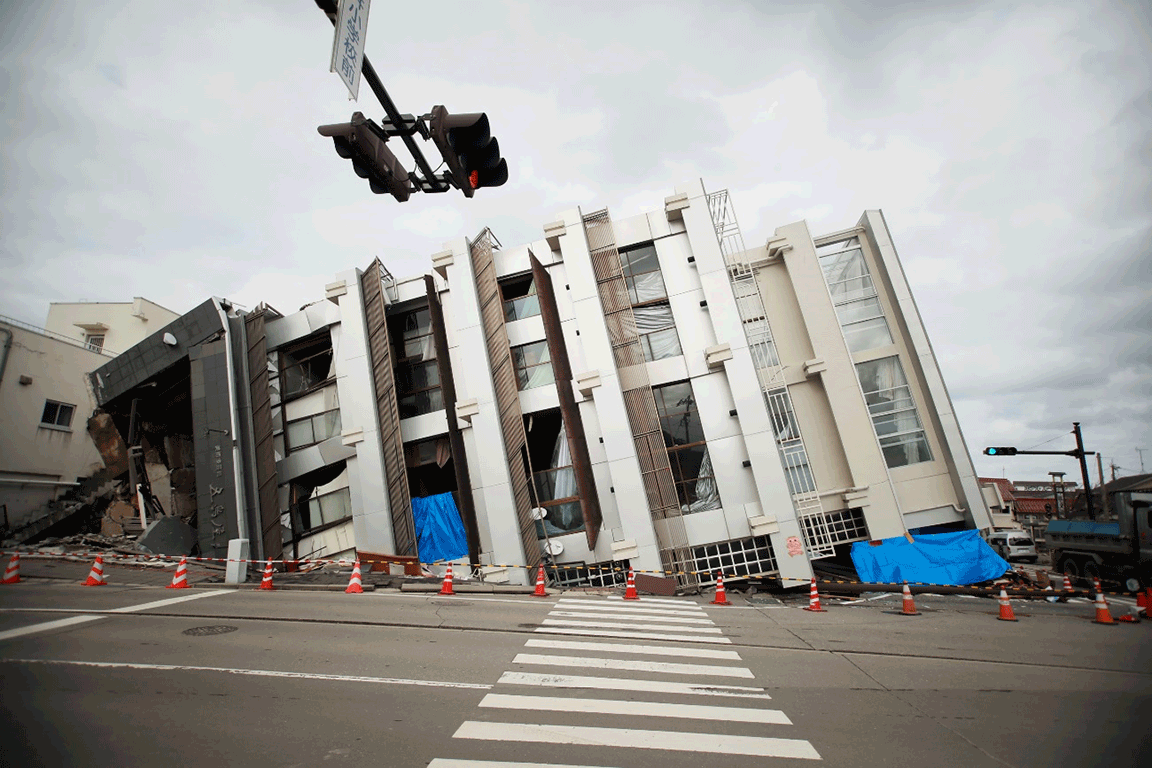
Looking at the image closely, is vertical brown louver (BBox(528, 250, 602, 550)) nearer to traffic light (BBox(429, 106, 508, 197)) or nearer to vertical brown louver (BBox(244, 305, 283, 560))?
vertical brown louver (BBox(244, 305, 283, 560))

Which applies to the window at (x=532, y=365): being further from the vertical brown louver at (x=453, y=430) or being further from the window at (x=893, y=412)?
the window at (x=893, y=412)

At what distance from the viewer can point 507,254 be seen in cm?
2178

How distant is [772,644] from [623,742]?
5.49m

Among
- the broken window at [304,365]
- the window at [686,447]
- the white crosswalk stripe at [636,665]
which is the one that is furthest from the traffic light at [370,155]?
the broken window at [304,365]

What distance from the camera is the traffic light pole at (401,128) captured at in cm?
363

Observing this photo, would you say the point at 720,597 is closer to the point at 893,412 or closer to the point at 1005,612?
the point at 1005,612

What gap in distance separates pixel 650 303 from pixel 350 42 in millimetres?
18071

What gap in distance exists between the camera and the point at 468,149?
4121 mm

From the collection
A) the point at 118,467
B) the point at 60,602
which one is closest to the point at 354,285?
the point at 60,602

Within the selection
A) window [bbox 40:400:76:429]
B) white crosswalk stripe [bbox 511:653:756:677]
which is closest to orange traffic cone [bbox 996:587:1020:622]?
white crosswalk stripe [bbox 511:653:756:677]

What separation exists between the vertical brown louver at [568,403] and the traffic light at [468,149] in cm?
1498

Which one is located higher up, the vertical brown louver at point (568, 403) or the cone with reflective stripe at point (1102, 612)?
the vertical brown louver at point (568, 403)

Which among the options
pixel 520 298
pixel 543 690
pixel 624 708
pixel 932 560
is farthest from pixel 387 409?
pixel 932 560

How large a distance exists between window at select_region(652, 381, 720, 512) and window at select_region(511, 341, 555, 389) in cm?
446
